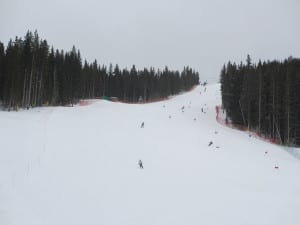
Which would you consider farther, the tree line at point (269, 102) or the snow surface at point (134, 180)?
the tree line at point (269, 102)

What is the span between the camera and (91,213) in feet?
33.2

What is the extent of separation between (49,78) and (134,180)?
137 feet

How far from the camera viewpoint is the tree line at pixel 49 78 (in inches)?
1725

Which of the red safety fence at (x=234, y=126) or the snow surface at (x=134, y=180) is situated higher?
the red safety fence at (x=234, y=126)

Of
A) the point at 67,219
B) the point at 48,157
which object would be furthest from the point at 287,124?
the point at 67,219

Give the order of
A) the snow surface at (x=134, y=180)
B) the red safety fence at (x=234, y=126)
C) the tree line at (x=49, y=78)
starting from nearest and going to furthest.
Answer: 1. the snow surface at (x=134, y=180)
2. the red safety fence at (x=234, y=126)
3. the tree line at (x=49, y=78)

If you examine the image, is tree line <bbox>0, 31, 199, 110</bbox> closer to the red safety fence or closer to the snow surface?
the snow surface

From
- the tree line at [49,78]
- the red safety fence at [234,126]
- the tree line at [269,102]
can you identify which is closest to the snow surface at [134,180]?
the red safety fence at [234,126]

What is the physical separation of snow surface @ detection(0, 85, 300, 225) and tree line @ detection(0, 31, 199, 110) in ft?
62.8

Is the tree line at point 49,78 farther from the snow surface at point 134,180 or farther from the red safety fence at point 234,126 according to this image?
the red safety fence at point 234,126

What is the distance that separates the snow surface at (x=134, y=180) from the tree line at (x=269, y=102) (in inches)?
500

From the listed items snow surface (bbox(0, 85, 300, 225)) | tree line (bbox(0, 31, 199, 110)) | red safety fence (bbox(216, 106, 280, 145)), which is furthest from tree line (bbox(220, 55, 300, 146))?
tree line (bbox(0, 31, 199, 110))

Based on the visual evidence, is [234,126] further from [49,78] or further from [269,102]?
[49,78]

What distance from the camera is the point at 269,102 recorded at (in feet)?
139
